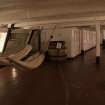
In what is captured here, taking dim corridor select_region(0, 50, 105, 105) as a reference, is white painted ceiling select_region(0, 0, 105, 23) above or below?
above

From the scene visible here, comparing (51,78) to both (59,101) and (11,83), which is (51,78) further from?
(59,101)

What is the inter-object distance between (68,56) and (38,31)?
2.17 m

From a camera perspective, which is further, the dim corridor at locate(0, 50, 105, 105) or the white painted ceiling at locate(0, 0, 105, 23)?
the white painted ceiling at locate(0, 0, 105, 23)

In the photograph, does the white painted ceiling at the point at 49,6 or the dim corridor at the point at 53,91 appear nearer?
the dim corridor at the point at 53,91

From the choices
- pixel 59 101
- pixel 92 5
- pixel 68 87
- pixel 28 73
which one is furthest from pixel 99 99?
pixel 28 73

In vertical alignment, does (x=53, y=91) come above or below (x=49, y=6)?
below

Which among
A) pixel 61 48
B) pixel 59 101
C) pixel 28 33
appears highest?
pixel 28 33

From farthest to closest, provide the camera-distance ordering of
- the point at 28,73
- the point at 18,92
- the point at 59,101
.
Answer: the point at 28,73 < the point at 18,92 < the point at 59,101

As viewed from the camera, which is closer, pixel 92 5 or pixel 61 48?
pixel 92 5

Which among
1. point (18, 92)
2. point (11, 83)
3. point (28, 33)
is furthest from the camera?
point (28, 33)

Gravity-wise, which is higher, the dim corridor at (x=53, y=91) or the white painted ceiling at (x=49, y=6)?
the white painted ceiling at (x=49, y=6)

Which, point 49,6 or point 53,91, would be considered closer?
point 53,91

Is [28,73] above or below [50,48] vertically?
below

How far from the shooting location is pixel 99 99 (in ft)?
12.5
